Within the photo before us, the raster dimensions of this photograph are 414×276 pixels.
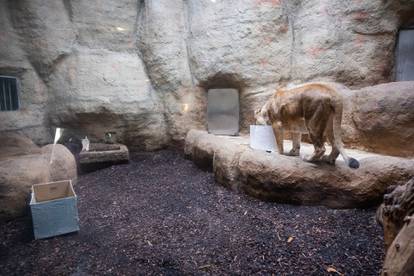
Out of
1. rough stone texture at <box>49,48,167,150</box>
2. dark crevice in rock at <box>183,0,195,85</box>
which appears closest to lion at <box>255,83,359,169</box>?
dark crevice in rock at <box>183,0,195,85</box>

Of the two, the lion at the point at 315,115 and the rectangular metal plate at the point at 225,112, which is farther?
the rectangular metal plate at the point at 225,112

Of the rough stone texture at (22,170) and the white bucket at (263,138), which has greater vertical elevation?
the white bucket at (263,138)

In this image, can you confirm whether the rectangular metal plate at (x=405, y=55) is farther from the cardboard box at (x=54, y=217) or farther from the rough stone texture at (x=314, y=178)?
the cardboard box at (x=54, y=217)

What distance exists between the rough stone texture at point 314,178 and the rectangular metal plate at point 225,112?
203 centimetres

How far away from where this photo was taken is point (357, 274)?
2189mm

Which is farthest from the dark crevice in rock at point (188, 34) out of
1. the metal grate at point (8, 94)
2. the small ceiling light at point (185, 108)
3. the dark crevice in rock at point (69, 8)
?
the metal grate at point (8, 94)

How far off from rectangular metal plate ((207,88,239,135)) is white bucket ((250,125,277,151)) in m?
1.83

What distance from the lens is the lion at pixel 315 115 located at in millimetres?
3127

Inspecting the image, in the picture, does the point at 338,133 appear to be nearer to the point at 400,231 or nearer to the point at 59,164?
the point at 400,231

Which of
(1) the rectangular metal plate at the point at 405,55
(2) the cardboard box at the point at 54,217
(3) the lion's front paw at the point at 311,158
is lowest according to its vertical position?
(2) the cardboard box at the point at 54,217

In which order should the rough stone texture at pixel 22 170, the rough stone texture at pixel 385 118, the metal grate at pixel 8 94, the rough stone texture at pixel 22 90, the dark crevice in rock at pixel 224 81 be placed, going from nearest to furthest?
the rough stone texture at pixel 22 170, the rough stone texture at pixel 385 118, the metal grate at pixel 8 94, the rough stone texture at pixel 22 90, the dark crevice in rock at pixel 224 81

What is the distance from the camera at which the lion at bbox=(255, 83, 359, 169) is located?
3127 millimetres

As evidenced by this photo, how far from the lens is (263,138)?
4125 mm

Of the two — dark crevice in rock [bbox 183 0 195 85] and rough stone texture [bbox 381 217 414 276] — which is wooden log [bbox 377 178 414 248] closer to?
rough stone texture [bbox 381 217 414 276]
